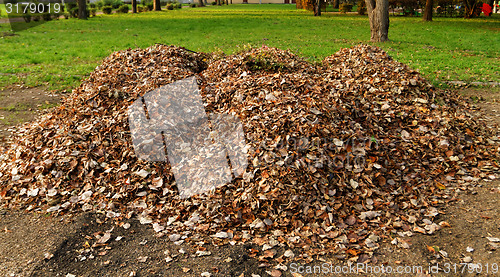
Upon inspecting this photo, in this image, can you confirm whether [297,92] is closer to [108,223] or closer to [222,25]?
[108,223]

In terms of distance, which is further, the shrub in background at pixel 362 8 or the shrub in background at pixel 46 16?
the shrub in background at pixel 362 8

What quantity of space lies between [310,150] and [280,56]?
11.2 feet

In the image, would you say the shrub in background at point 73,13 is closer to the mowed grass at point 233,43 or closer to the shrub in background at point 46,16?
the shrub in background at point 46,16

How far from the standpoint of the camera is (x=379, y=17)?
42.3ft

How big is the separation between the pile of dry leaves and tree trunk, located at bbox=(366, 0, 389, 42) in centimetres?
771

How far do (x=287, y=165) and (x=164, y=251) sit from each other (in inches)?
66.0

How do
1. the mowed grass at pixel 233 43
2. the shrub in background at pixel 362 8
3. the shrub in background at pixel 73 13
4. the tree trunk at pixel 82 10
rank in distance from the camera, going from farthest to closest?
the shrub in background at pixel 362 8, the shrub in background at pixel 73 13, the tree trunk at pixel 82 10, the mowed grass at pixel 233 43

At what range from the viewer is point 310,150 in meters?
4.21

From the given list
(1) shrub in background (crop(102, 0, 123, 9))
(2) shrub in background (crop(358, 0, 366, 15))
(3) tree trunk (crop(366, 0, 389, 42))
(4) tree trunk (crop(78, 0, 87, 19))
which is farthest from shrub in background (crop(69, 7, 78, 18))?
(2) shrub in background (crop(358, 0, 366, 15))

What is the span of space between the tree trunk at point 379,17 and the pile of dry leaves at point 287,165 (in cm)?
771

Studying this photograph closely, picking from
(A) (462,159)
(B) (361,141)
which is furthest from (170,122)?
(A) (462,159)

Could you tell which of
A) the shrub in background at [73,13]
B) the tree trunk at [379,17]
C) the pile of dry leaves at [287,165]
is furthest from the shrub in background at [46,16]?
the tree trunk at [379,17]

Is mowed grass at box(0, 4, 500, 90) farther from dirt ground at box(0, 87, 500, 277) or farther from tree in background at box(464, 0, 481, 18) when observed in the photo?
dirt ground at box(0, 87, 500, 277)

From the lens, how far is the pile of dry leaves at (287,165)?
3707 mm
